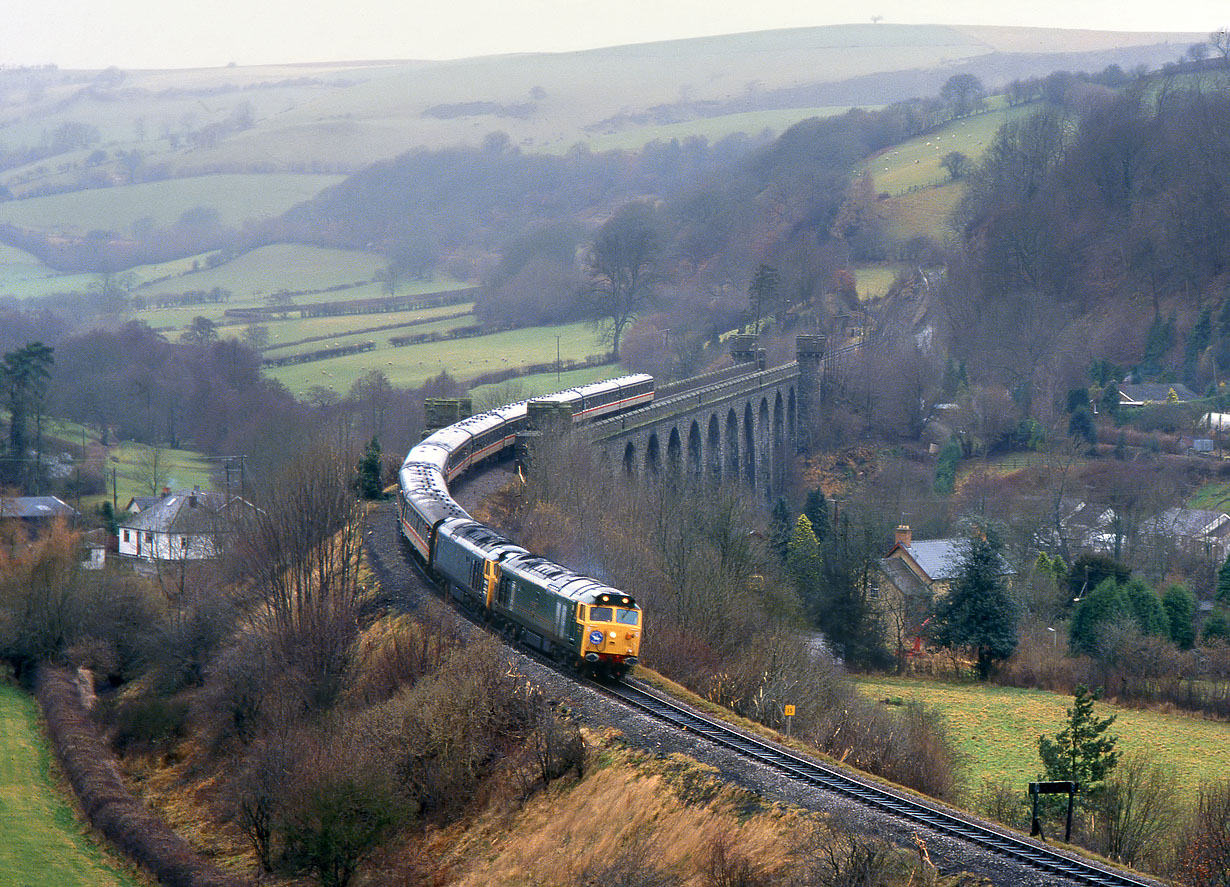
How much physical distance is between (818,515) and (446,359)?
50.0 m

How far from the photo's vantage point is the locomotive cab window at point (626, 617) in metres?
26.9

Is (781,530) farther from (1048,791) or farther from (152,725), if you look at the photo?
(1048,791)

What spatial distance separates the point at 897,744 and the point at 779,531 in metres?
35.3

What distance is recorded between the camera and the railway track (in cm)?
1820

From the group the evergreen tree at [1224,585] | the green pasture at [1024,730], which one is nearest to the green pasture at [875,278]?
the evergreen tree at [1224,585]

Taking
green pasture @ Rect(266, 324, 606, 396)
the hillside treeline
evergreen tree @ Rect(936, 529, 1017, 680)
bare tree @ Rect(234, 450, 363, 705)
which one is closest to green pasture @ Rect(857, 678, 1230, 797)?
evergreen tree @ Rect(936, 529, 1017, 680)

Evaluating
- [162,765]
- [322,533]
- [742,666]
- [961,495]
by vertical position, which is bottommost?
[961,495]

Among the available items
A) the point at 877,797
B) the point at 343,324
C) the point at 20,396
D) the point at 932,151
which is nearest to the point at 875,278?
the point at 932,151

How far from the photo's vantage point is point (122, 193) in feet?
608

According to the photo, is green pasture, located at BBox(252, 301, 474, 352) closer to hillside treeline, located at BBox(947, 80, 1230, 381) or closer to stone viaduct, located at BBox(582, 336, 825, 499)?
stone viaduct, located at BBox(582, 336, 825, 499)

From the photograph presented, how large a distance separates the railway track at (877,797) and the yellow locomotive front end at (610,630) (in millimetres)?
658

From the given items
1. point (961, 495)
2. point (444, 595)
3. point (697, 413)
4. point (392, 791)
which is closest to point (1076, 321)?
point (961, 495)

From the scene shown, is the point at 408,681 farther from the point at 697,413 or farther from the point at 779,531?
the point at 697,413

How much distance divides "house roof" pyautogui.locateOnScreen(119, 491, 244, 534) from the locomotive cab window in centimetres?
4052
